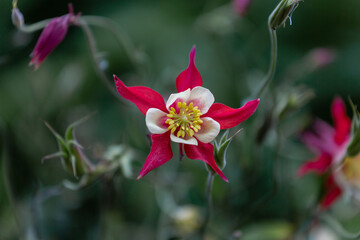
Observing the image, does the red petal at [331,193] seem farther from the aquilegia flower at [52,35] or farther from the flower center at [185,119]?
the aquilegia flower at [52,35]

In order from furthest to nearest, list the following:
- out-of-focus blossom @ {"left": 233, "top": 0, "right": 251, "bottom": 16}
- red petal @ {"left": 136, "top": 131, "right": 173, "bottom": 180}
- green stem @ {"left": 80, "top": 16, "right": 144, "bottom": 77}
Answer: out-of-focus blossom @ {"left": 233, "top": 0, "right": 251, "bottom": 16} < green stem @ {"left": 80, "top": 16, "right": 144, "bottom": 77} < red petal @ {"left": 136, "top": 131, "right": 173, "bottom": 180}

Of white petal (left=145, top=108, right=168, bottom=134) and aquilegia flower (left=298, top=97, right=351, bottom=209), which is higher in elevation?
white petal (left=145, top=108, right=168, bottom=134)

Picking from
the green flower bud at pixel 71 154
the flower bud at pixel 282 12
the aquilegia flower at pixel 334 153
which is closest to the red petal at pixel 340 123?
the aquilegia flower at pixel 334 153

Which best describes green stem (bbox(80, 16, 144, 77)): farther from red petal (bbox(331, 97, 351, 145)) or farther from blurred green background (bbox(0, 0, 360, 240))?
red petal (bbox(331, 97, 351, 145))

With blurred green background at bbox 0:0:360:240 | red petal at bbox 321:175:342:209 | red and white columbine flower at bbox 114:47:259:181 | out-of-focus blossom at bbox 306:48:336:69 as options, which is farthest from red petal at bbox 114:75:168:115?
out-of-focus blossom at bbox 306:48:336:69

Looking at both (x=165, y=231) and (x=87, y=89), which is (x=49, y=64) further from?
(x=165, y=231)

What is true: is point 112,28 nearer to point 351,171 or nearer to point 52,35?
point 52,35
